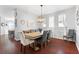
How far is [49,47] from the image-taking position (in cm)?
242

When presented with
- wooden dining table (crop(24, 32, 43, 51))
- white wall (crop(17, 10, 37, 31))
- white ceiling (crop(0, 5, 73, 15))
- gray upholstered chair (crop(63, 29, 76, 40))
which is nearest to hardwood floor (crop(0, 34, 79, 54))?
gray upholstered chair (crop(63, 29, 76, 40))

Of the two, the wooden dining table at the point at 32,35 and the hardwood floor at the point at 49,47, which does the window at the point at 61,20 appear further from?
the wooden dining table at the point at 32,35

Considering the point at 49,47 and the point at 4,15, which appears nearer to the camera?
the point at 4,15

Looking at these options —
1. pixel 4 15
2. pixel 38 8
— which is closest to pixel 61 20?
pixel 38 8

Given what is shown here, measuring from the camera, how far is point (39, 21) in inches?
92.2

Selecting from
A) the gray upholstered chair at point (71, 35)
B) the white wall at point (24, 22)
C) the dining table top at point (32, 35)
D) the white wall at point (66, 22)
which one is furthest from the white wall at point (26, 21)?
the gray upholstered chair at point (71, 35)

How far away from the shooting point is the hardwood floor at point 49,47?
7.74 feet

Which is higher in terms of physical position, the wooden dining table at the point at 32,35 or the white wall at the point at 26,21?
the white wall at the point at 26,21

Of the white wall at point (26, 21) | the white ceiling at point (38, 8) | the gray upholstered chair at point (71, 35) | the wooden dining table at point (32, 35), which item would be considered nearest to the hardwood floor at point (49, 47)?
the gray upholstered chair at point (71, 35)

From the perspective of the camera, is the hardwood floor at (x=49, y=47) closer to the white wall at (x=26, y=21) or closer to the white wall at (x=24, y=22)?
the white wall at (x=24, y=22)

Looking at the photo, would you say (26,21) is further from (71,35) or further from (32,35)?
(71,35)

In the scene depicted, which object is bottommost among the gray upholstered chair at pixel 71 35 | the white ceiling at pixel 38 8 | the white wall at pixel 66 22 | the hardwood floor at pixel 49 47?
the hardwood floor at pixel 49 47
